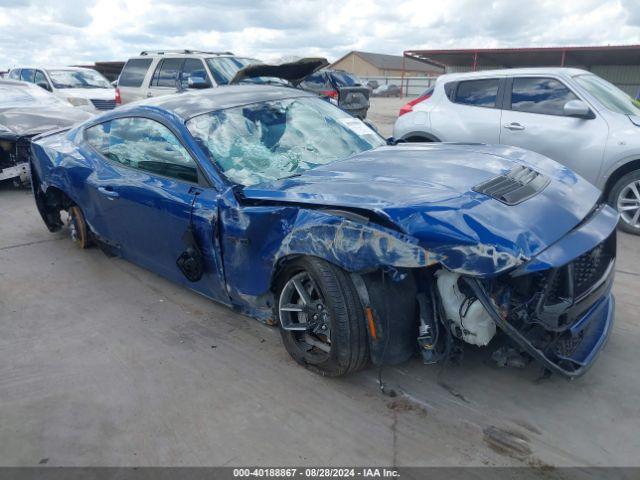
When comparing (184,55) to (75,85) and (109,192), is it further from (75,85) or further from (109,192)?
(109,192)

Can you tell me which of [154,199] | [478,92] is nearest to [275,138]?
[154,199]

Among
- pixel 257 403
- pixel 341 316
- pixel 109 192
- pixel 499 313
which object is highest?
pixel 109 192

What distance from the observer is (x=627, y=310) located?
3664mm

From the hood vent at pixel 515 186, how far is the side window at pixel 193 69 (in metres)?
8.04

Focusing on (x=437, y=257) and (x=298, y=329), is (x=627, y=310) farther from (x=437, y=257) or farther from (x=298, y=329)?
(x=298, y=329)

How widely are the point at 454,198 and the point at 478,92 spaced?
4.35m

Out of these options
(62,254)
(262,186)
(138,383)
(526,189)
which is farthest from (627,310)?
(62,254)

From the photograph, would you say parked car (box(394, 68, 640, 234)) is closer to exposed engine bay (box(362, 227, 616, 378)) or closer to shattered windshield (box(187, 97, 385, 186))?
shattered windshield (box(187, 97, 385, 186))

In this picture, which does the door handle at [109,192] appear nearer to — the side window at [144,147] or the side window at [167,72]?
the side window at [144,147]

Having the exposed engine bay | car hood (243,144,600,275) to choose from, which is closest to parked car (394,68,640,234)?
car hood (243,144,600,275)

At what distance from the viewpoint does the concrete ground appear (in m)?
2.42

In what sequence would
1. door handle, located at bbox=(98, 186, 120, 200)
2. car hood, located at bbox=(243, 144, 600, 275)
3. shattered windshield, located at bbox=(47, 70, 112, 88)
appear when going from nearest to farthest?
1. car hood, located at bbox=(243, 144, 600, 275)
2. door handle, located at bbox=(98, 186, 120, 200)
3. shattered windshield, located at bbox=(47, 70, 112, 88)

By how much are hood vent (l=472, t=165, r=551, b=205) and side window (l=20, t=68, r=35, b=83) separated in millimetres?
14638

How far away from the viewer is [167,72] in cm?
1068
